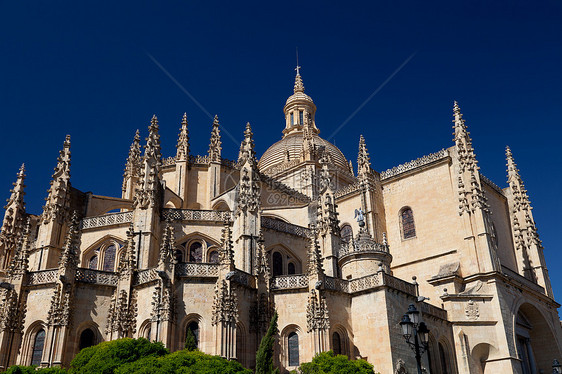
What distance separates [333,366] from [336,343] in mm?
4323

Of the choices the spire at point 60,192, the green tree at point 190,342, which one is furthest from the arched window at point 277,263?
the spire at point 60,192

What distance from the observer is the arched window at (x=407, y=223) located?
37188 mm

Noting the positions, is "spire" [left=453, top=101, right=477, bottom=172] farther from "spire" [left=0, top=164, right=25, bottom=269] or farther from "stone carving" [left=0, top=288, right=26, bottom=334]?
"spire" [left=0, top=164, right=25, bottom=269]

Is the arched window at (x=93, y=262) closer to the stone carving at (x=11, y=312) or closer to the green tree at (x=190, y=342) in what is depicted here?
the stone carving at (x=11, y=312)

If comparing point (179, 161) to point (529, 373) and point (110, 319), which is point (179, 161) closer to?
point (110, 319)

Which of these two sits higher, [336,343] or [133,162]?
[133,162]

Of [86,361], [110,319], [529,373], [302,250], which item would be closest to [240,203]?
[302,250]

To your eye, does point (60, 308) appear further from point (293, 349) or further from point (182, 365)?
point (293, 349)

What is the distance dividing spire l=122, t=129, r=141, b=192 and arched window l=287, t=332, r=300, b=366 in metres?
21.0

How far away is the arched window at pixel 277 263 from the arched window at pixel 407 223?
9656mm

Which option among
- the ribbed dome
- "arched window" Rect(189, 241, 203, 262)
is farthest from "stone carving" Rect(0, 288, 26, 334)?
A: the ribbed dome

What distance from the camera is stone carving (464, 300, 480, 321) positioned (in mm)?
30516

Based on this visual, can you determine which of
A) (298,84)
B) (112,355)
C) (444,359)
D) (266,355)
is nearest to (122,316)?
(112,355)

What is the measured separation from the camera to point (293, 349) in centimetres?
2578
